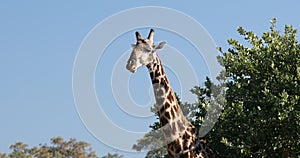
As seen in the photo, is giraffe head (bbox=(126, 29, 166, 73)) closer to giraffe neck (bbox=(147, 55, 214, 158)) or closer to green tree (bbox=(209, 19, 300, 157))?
giraffe neck (bbox=(147, 55, 214, 158))

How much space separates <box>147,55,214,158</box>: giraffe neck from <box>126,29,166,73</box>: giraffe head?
0.32m

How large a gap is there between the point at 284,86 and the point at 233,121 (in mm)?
1792

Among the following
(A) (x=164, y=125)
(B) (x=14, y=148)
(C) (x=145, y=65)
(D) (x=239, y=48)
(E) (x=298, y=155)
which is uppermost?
(B) (x=14, y=148)

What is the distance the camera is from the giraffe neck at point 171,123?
15.6 metres

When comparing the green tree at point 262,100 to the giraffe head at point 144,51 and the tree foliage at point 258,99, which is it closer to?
the tree foliage at point 258,99

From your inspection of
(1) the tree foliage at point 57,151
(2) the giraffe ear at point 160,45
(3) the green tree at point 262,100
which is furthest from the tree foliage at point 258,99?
(1) the tree foliage at point 57,151

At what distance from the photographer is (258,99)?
1722cm

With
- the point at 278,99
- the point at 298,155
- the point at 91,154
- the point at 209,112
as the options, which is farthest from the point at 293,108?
the point at 91,154

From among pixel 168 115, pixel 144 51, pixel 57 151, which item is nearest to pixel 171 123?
pixel 168 115

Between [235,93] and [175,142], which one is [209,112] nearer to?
[235,93]

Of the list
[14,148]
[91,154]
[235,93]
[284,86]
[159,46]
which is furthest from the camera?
[91,154]

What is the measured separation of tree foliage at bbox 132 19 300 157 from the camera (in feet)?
53.6

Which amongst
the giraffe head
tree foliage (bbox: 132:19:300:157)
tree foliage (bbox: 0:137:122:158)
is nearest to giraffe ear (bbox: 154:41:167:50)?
the giraffe head

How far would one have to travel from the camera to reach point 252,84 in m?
17.7
